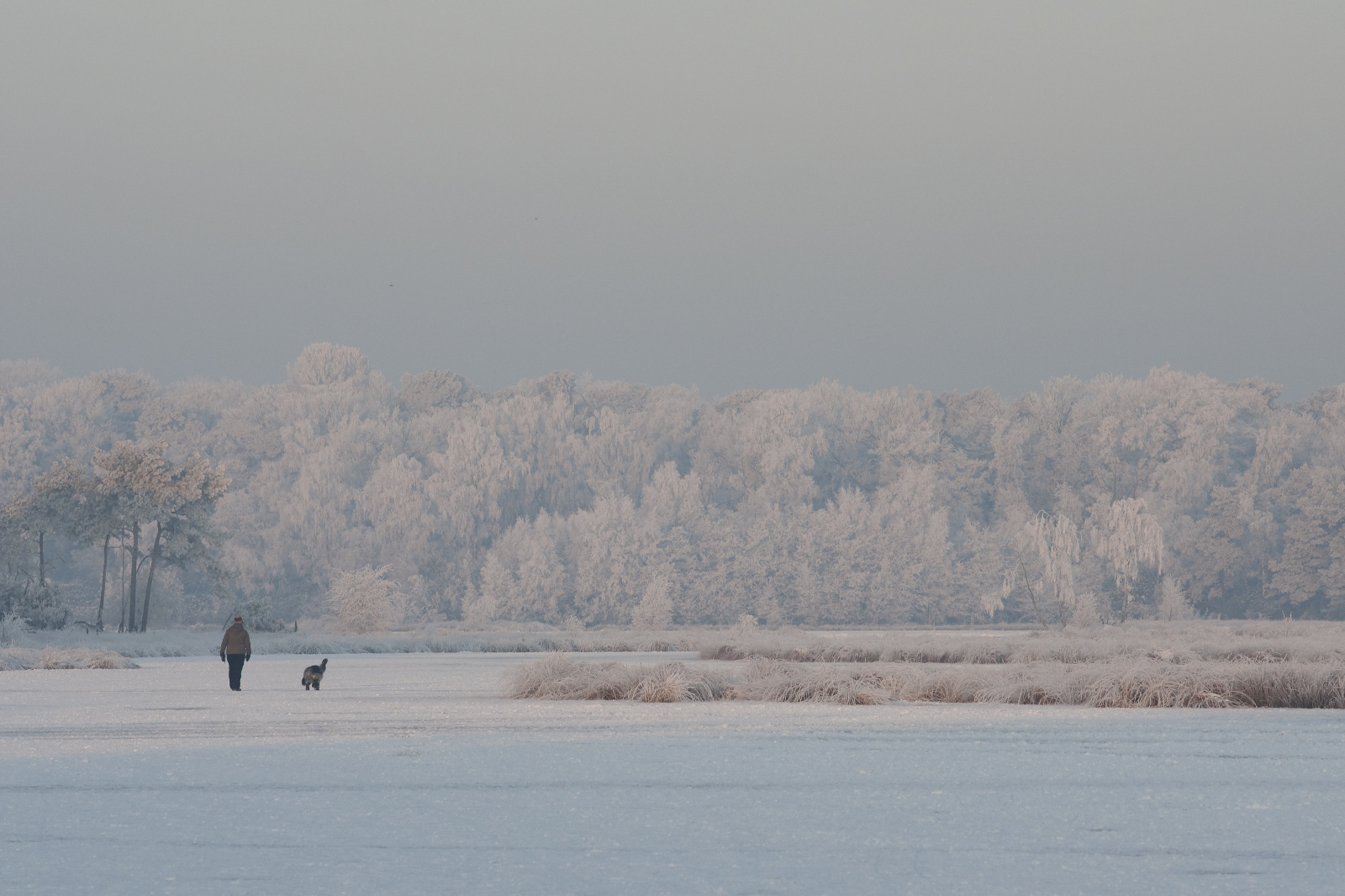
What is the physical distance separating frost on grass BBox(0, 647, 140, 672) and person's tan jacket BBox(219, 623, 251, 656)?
7.07m

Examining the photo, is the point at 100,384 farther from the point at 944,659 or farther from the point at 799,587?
the point at 944,659

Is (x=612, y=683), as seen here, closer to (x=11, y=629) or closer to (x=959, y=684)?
(x=959, y=684)

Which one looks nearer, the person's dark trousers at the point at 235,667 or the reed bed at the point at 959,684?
the reed bed at the point at 959,684

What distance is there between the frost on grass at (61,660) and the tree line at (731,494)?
83.5ft

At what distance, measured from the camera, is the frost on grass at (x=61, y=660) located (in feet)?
80.9

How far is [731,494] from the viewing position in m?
76.8

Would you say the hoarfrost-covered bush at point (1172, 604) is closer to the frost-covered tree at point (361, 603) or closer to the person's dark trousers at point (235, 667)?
the frost-covered tree at point (361, 603)

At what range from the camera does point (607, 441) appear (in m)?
77.1

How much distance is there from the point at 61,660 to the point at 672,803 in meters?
20.2

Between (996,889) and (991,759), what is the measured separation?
450cm

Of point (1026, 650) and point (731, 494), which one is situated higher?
point (731, 494)

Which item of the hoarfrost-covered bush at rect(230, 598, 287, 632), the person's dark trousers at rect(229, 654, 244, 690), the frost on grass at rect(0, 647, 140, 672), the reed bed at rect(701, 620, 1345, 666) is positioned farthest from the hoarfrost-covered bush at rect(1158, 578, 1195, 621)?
the person's dark trousers at rect(229, 654, 244, 690)

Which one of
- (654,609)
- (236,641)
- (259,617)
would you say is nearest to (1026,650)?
(236,641)

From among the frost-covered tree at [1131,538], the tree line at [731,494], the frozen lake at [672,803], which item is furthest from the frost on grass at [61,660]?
the frost-covered tree at [1131,538]
